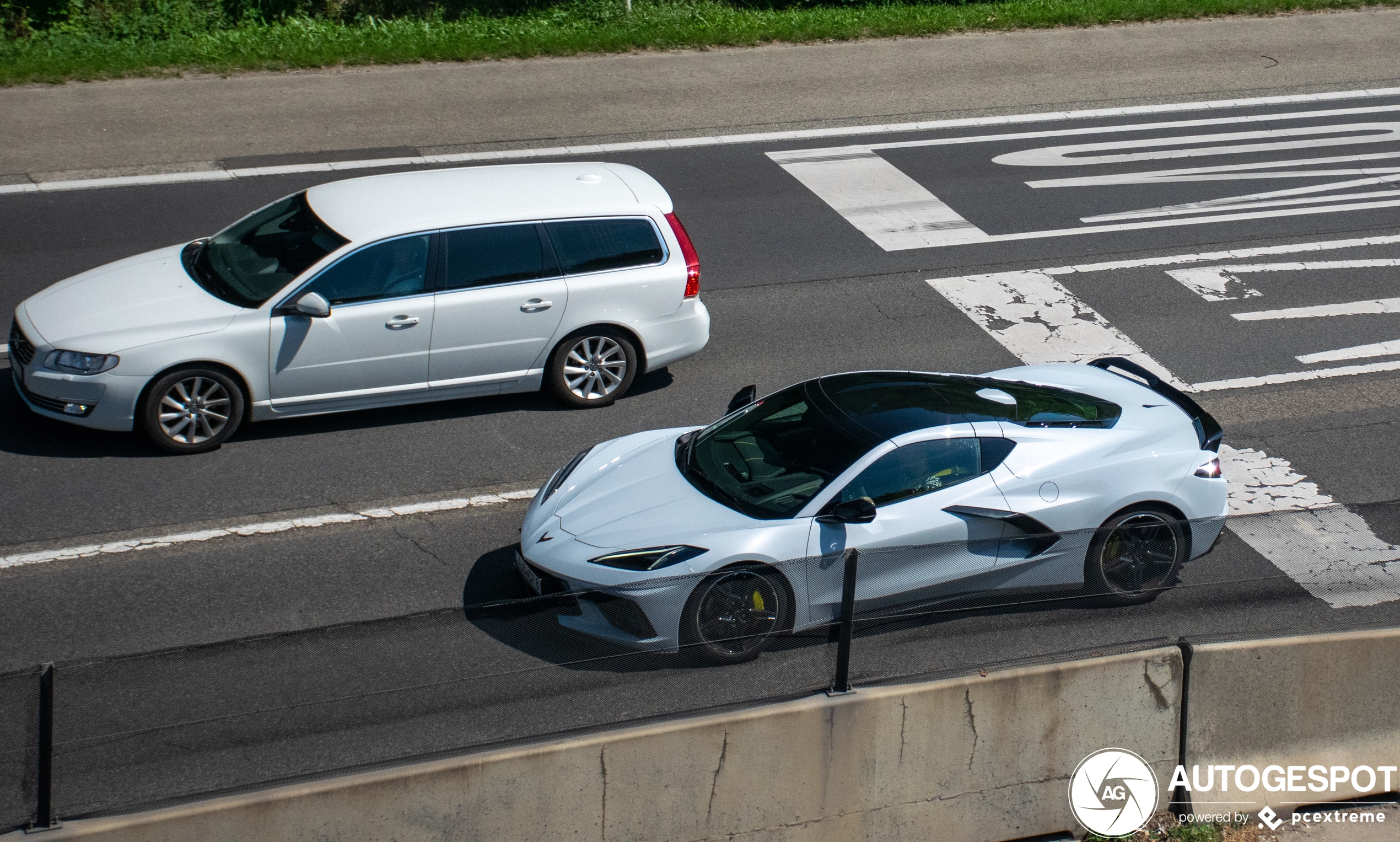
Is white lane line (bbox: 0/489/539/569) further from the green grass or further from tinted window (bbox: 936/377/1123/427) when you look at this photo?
the green grass

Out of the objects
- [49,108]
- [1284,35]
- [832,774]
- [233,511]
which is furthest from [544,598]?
[1284,35]

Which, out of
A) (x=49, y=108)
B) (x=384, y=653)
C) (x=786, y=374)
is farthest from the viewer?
(x=49, y=108)

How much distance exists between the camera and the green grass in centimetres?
1755

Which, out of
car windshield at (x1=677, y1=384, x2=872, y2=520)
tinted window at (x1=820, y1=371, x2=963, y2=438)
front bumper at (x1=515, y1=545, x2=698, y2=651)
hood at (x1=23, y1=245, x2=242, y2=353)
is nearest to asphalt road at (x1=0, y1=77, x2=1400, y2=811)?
front bumper at (x1=515, y1=545, x2=698, y2=651)

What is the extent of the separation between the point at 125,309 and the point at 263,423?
1320 millimetres

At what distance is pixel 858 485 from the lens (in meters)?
6.93

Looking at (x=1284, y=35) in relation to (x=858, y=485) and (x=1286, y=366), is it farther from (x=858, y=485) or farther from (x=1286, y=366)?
(x=858, y=485)

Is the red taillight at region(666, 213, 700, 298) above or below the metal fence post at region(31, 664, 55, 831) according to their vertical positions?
above

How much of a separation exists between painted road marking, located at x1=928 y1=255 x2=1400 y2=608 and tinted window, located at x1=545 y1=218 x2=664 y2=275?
3.44 m

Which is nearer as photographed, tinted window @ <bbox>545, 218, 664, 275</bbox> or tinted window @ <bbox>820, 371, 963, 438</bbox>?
tinted window @ <bbox>820, 371, 963, 438</bbox>

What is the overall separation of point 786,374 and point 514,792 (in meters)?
5.90


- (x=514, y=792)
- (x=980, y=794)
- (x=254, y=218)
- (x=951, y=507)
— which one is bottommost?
(x=980, y=794)

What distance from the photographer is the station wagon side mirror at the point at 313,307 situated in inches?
358

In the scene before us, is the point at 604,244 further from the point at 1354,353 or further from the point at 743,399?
the point at 1354,353
